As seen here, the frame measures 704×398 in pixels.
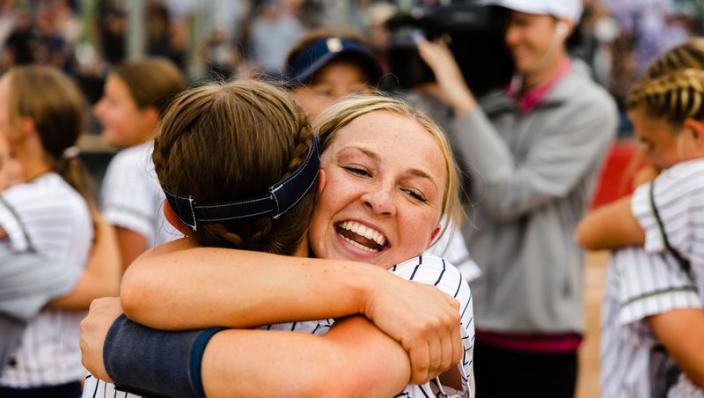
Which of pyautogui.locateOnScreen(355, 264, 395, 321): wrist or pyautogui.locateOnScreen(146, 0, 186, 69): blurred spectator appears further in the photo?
pyautogui.locateOnScreen(146, 0, 186, 69): blurred spectator

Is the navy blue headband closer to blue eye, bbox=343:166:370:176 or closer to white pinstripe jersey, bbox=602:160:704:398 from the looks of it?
blue eye, bbox=343:166:370:176

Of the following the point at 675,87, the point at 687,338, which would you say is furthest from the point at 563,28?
the point at 687,338

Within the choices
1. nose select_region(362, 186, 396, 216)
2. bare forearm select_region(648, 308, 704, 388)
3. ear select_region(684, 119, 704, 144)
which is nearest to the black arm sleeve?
nose select_region(362, 186, 396, 216)

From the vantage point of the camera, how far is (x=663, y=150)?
2178 mm

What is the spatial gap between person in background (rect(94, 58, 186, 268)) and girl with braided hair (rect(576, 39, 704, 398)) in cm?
180

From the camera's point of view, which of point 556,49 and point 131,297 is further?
point 556,49

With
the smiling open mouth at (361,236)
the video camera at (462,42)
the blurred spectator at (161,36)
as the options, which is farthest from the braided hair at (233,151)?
the blurred spectator at (161,36)

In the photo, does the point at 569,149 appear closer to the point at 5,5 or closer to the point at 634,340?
the point at 634,340

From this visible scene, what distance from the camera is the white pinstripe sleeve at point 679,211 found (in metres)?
1.99

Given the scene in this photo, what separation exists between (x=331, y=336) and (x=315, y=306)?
2.1 inches

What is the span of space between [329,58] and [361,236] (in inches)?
50.2

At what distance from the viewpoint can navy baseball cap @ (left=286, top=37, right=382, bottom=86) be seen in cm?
274

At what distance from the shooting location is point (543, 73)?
10.5 feet

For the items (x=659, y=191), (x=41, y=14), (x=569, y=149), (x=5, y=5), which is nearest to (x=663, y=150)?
(x=659, y=191)
